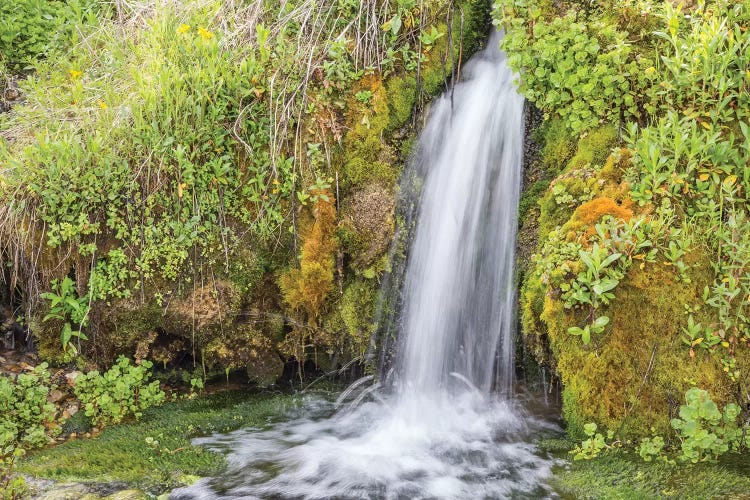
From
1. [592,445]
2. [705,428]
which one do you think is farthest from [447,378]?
[705,428]

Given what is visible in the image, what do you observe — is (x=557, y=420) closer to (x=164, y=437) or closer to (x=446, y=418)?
(x=446, y=418)

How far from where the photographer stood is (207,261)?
178 inches

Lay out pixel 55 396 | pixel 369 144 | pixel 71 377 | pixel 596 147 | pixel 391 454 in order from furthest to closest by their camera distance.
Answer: pixel 369 144 < pixel 71 377 < pixel 55 396 < pixel 596 147 < pixel 391 454

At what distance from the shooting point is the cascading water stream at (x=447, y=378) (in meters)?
3.34

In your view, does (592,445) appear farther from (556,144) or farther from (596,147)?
(556,144)

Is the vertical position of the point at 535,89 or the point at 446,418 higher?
the point at 535,89

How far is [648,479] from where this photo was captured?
290 centimetres

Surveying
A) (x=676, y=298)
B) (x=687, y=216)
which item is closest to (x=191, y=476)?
(x=676, y=298)

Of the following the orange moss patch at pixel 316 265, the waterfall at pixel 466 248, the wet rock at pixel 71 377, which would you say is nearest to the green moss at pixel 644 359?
the waterfall at pixel 466 248

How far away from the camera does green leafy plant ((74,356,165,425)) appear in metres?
4.21

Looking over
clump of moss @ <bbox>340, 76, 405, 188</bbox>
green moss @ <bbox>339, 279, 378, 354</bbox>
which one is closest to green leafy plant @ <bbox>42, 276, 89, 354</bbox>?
green moss @ <bbox>339, 279, 378, 354</bbox>

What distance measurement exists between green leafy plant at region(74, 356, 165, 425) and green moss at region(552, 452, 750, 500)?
309 centimetres

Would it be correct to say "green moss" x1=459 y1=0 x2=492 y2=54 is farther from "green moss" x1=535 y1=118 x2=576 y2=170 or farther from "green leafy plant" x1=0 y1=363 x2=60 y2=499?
"green leafy plant" x1=0 y1=363 x2=60 y2=499

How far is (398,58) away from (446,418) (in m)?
2.95
